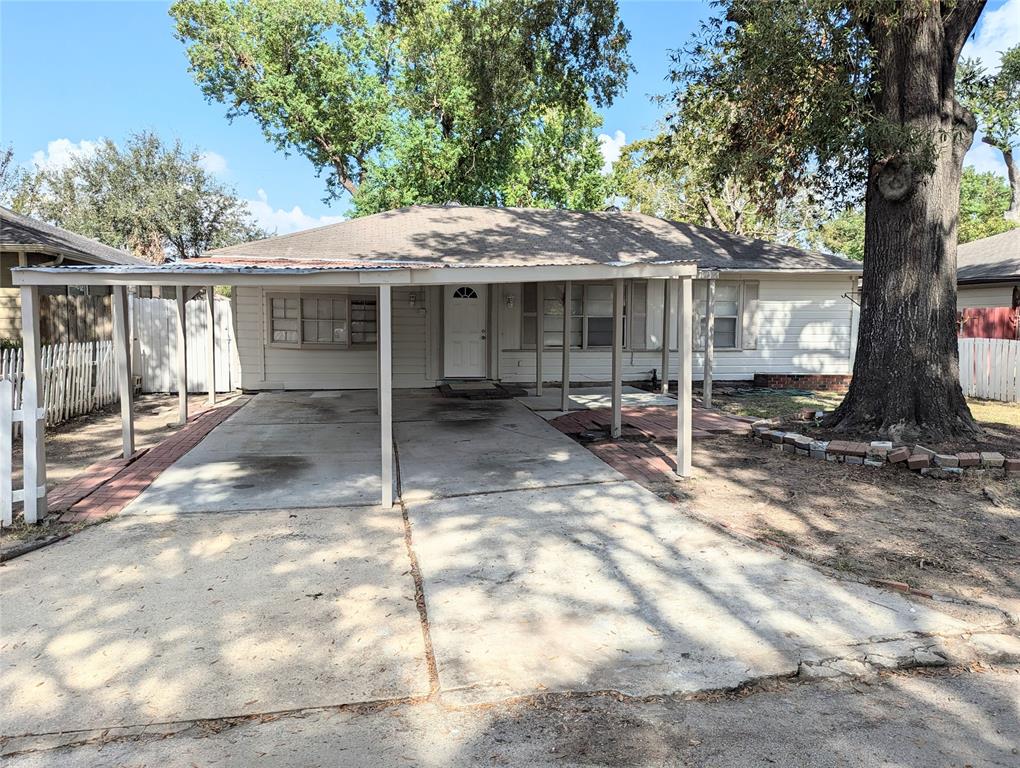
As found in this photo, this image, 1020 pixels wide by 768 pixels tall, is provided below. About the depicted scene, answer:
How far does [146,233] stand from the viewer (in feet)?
95.6

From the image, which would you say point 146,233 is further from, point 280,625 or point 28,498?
point 280,625

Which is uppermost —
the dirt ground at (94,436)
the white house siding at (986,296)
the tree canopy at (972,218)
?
the tree canopy at (972,218)

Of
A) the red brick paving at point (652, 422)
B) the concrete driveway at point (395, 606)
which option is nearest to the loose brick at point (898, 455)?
the red brick paving at point (652, 422)

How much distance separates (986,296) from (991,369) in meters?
8.22

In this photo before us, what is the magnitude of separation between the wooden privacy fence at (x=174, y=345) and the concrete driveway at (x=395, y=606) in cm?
Answer: 706

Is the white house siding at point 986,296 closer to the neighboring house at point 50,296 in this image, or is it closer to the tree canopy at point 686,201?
the tree canopy at point 686,201

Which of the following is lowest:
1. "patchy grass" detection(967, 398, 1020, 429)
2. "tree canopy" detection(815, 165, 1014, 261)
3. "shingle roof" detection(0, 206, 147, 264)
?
"patchy grass" detection(967, 398, 1020, 429)

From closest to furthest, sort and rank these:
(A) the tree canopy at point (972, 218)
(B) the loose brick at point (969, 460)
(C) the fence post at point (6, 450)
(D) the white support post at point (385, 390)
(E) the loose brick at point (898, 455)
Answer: (C) the fence post at point (6, 450)
(D) the white support post at point (385, 390)
(B) the loose brick at point (969, 460)
(E) the loose brick at point (898, 455)
(A) the tree canopy at point (972, 218)

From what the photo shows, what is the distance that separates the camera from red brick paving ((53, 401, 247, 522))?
17.2 feet

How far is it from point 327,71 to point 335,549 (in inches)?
818

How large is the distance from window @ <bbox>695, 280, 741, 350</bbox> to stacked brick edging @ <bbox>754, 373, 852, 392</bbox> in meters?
1.01

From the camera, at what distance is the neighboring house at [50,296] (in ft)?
37.4

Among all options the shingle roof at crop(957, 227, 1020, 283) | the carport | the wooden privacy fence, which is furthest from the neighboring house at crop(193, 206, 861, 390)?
the shingle roof at crop(957, 227, 1020, 283)

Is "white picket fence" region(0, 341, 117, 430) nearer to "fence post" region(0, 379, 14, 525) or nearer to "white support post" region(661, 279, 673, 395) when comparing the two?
"fence post" region(0, 379, 14, 525)
